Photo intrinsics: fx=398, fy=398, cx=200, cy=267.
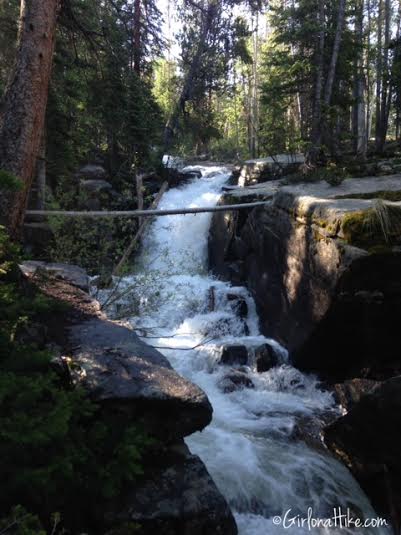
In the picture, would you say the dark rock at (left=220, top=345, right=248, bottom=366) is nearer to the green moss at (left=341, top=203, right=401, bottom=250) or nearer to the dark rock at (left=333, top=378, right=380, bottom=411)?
the dark rock at (left=333, top=378, right=380, bottom=411)

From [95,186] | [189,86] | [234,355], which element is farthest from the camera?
[189,86]

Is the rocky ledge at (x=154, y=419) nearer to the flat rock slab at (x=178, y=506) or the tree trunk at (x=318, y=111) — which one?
the flat rock slab at (x=178, y=506)

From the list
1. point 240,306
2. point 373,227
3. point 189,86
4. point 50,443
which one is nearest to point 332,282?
point 373,227

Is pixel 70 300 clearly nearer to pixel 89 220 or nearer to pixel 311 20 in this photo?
pixel 89 220

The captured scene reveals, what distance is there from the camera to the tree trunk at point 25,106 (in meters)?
4.68

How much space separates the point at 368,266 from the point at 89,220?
7530 mm

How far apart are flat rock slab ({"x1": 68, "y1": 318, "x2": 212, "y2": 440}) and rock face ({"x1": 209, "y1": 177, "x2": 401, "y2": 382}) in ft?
11.9

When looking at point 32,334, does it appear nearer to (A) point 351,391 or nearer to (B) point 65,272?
(B) point 65,272

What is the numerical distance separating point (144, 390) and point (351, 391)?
4.14 metres

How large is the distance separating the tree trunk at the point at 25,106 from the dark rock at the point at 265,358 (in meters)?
4.93

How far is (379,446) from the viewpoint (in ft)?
14.7

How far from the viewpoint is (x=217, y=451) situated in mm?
5223

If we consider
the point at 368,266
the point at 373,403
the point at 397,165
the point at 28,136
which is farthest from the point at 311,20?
the point at 373,403

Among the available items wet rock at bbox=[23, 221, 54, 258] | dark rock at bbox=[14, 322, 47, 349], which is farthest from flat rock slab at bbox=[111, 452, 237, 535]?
wet rock at bbox=[23, 221, 54, 258]
